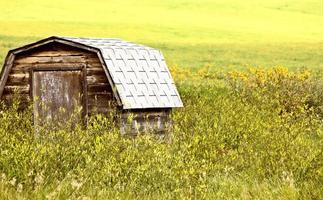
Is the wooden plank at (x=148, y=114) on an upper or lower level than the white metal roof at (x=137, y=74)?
lower

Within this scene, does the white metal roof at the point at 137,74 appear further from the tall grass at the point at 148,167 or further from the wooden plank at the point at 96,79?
the tall grass at the point at 148,167

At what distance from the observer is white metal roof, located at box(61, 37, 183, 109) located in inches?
575

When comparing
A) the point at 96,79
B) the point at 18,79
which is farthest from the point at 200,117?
the point at 18,79

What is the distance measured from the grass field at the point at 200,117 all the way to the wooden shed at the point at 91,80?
0.58 m

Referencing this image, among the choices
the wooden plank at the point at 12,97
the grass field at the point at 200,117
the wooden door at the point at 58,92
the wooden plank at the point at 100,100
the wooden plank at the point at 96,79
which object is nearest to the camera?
the grass field at the point at 200,117

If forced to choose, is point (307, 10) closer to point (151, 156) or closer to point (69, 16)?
point (69, 16)

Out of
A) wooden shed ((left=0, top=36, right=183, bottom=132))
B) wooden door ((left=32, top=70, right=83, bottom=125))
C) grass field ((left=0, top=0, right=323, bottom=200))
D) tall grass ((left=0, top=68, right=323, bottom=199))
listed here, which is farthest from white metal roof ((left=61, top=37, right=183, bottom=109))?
tall grass ((left=0, top=68, right=323, bottom=199))

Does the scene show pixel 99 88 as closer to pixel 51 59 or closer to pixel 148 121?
pixel 148 121

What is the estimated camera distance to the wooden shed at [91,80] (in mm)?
14758

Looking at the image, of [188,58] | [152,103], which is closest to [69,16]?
[188,58]

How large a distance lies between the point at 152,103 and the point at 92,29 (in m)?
36.7

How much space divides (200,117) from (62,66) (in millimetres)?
3020

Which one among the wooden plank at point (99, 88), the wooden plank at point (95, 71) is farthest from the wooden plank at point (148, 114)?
the wooden plank at point (95, 71)

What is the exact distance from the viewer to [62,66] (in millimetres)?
15320
